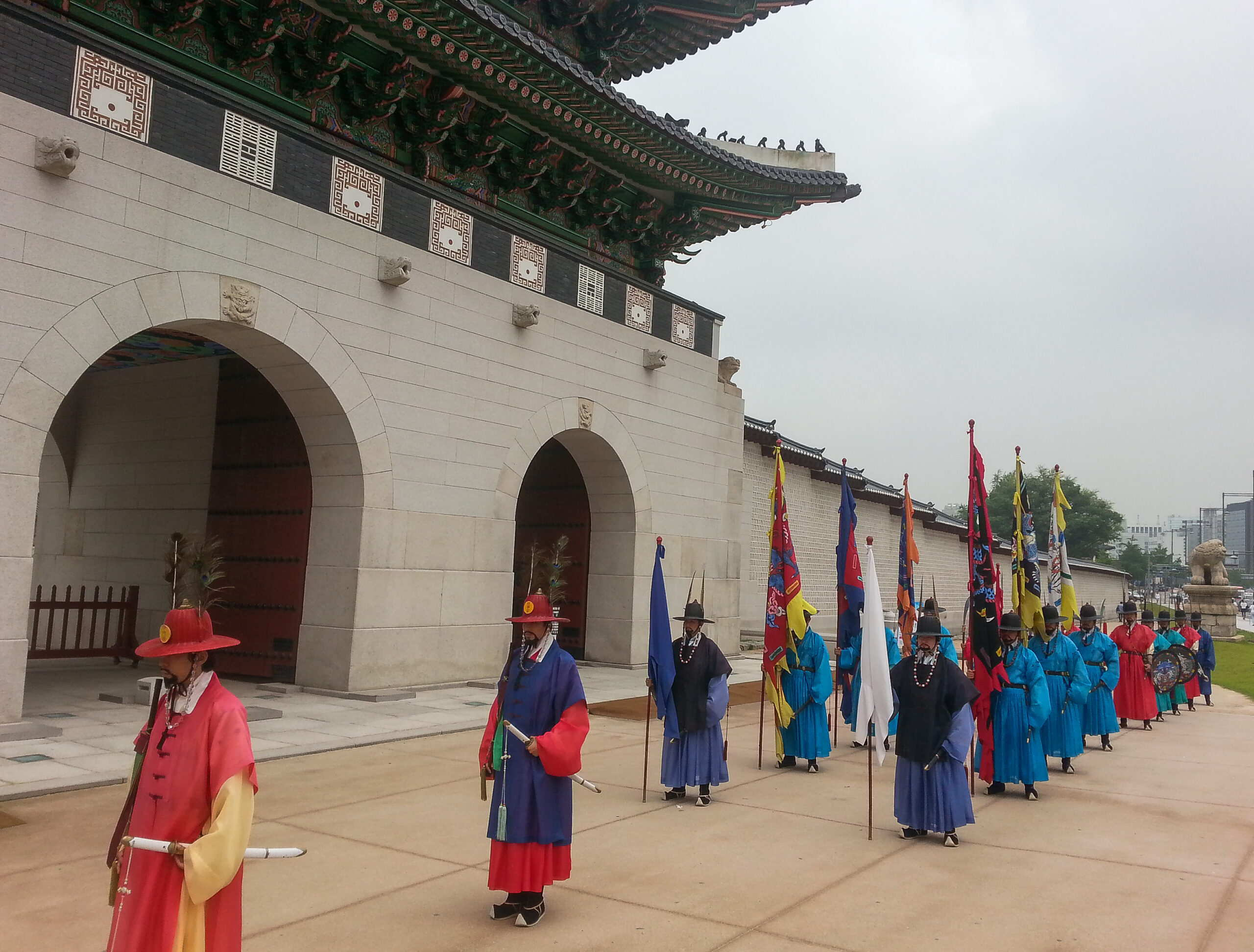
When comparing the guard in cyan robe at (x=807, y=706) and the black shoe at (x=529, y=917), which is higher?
the guard in cyan robe at (x=807, y=706)

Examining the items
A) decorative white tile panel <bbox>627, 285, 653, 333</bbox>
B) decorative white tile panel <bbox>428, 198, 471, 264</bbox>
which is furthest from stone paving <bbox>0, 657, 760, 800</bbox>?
decorative white tile panel <bbox>627, 285, 653, 333</bbox>

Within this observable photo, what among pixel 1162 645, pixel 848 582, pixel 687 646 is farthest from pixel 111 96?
pixel 1162 645

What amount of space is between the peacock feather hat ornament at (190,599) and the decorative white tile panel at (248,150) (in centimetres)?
399

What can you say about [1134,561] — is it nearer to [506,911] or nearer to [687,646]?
[687,646]

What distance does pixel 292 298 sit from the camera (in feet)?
35.4

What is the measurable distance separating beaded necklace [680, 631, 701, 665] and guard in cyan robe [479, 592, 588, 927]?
283 centimetres

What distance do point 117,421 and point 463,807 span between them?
1108 cm

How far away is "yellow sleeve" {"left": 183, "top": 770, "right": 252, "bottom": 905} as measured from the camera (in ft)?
10.1

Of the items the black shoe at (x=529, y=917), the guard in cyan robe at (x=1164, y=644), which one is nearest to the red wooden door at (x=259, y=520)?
the black shoe at (x=529, y=917)

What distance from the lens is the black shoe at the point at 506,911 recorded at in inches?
190

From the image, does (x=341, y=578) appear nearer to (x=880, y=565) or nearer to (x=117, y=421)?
(x=117, y=421)

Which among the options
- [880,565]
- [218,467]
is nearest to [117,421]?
[218,467]

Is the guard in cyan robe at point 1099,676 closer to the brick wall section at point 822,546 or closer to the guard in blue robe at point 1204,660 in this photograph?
the guard in blue robe at point 1204,660

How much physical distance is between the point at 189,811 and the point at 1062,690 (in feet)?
28.0
